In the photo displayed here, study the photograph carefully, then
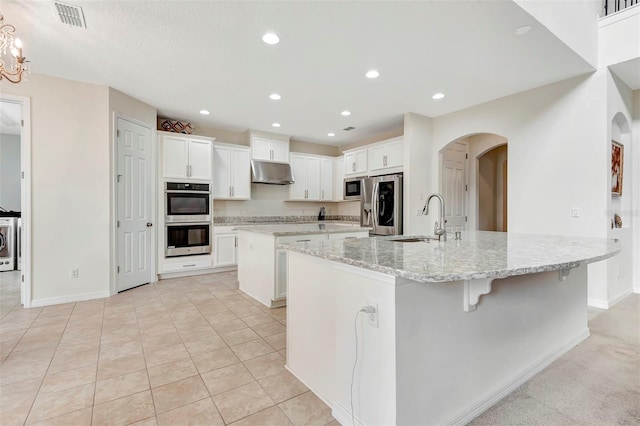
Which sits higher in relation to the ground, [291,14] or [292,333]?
[291,14]

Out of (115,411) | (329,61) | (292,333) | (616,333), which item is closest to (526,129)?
(616,333)

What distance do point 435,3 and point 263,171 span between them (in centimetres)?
411

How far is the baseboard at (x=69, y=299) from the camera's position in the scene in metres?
3.39

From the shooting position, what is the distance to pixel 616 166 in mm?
3443

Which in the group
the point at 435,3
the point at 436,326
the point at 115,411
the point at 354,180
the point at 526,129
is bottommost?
the point at 115,411

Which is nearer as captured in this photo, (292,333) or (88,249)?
(292,333)

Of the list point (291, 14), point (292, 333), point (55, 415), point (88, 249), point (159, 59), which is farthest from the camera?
point (88, 249)

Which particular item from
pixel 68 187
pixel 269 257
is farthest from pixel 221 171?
pixel 269 257

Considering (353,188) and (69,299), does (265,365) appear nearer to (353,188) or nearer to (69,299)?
(69,299)

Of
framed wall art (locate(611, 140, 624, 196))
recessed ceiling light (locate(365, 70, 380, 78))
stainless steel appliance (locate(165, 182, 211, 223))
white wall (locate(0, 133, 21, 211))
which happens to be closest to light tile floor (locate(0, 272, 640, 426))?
framed wall art (locate(611, 140, 624, 196))

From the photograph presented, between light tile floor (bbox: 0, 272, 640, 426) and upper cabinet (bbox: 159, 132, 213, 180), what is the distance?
7.62 ft

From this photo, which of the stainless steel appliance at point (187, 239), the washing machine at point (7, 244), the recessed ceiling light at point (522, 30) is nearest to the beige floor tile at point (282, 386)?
the recessed ceiling light at point (522, 30)

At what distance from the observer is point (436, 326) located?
1357mm

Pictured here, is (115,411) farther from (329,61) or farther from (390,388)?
(329,61)
